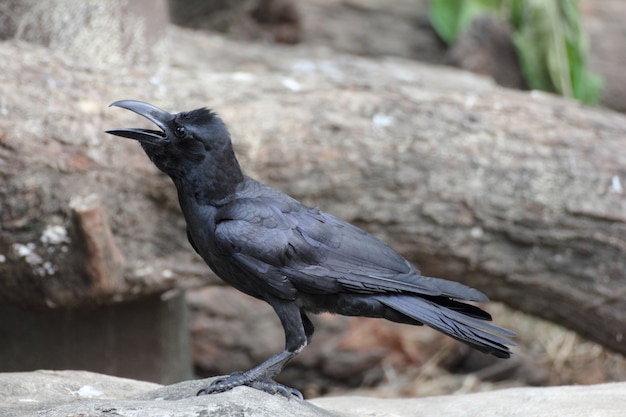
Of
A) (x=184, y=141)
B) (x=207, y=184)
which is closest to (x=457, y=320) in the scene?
(x=207, y=184)

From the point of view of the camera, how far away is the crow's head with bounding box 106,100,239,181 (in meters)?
3.13

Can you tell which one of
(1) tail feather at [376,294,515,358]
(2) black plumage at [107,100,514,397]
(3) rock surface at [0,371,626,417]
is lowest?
(3) rock surface at [0,371,626,417]

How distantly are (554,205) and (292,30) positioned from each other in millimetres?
3814

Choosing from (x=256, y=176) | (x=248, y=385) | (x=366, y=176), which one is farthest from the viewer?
(x=366, y=176)

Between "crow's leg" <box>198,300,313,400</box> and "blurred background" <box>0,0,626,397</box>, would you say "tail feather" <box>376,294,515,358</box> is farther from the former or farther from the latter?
"blurred background" <box>0,0,626,397</box>

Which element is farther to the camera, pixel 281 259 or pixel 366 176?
pixel 366 176

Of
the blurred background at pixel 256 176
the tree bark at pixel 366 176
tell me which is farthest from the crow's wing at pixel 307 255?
the tree bark at pixel 366 176

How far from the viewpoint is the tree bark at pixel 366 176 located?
157 inches

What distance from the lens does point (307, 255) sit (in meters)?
3.10

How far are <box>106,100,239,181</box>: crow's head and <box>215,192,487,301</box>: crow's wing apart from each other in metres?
0.19

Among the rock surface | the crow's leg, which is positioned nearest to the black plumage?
the crow's leg

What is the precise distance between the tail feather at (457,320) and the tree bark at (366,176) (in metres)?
1.32

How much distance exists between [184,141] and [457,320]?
1192 millimetres

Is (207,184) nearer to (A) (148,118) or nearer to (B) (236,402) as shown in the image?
(A) (148,118)
